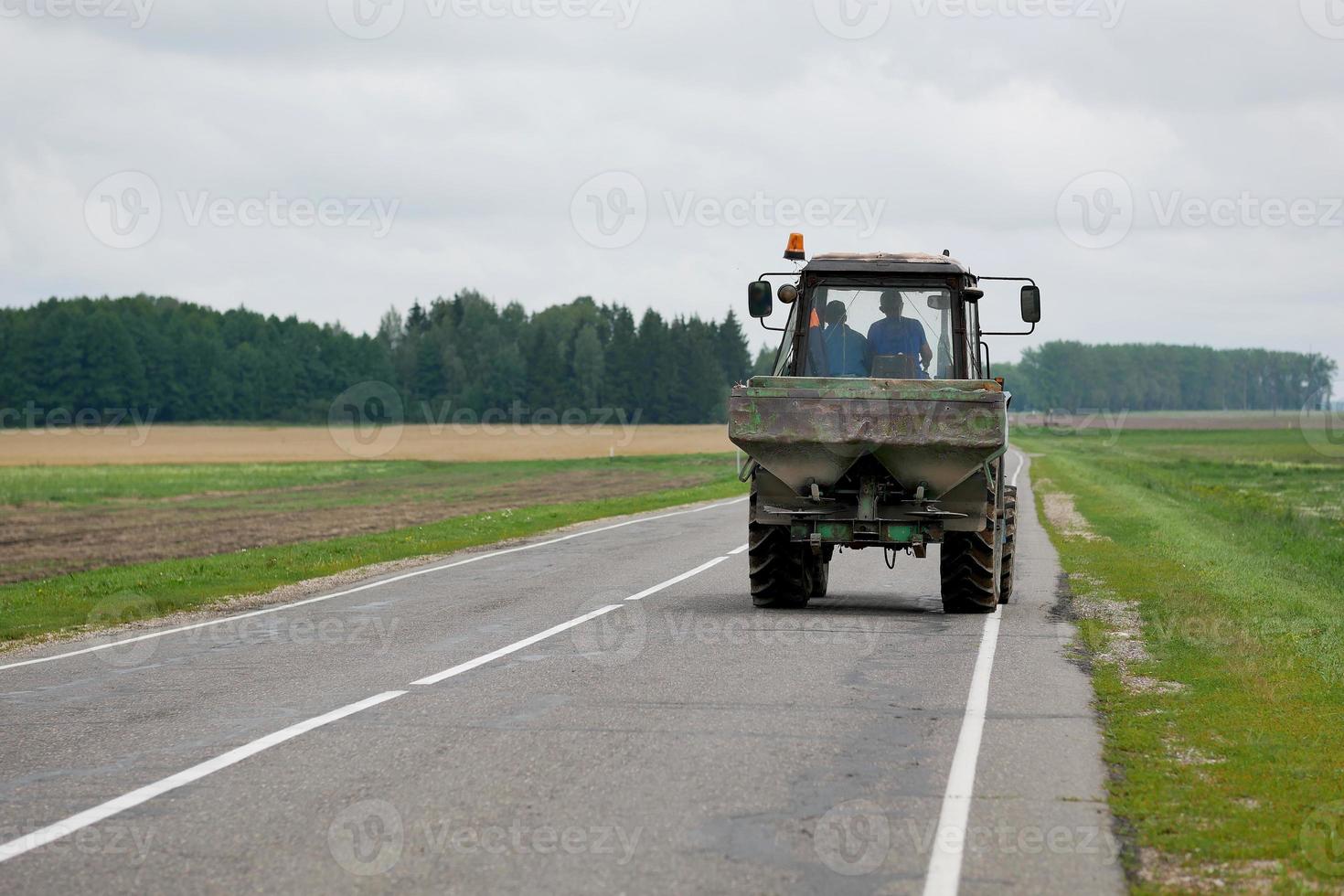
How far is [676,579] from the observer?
18.5 meters

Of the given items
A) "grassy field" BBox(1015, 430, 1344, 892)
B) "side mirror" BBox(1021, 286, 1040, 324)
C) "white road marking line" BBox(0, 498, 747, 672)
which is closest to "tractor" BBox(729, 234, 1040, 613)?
"side mirror" BBox(1021, 286, 1040, 324)

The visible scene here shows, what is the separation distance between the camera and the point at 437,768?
745cm

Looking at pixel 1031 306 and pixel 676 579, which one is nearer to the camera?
pixel 1031 306

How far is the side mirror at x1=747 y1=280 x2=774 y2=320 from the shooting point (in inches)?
579

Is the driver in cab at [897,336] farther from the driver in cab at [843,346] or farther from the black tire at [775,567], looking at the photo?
the black tire at [775,567]

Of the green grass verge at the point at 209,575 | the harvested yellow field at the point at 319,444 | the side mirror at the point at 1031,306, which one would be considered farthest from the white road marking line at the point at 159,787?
the harvested yellow field at the point at 319,444

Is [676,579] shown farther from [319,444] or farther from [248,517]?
[319,444]

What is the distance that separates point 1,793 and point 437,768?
6.75 feet

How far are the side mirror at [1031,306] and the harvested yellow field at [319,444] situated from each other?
6271cm

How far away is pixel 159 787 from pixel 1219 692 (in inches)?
271

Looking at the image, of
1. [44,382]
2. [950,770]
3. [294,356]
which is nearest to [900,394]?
[950,770]

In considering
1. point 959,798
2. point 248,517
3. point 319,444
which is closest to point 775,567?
point 959,798

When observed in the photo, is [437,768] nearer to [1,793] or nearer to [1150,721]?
[1,793]

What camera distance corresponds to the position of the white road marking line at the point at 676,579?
16.4 m
